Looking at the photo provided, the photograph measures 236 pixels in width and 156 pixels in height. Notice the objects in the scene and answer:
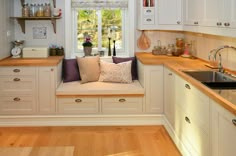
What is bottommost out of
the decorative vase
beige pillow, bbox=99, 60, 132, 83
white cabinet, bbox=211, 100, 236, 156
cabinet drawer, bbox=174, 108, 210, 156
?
cabinet drawer, bbox=174, 108, 210, 156

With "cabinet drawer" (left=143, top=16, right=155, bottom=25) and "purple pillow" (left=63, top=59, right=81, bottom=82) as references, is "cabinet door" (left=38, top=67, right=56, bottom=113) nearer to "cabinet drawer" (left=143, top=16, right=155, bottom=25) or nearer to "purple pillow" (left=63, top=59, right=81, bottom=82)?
"purple pillow" (left=63, top=59, right=81, bottom=82)

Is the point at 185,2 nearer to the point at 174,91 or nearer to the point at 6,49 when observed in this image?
the point at 174,91

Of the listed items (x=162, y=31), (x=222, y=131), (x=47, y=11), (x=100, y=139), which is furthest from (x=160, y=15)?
(x=222, y=131)

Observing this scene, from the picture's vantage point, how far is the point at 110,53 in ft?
18.5

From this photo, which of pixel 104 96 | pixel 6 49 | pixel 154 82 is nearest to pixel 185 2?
pixel 154 82

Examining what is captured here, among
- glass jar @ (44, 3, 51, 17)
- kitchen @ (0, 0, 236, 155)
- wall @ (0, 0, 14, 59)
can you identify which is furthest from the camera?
glass jar @ (44, 3, 51, 17)

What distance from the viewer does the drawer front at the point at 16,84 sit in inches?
186

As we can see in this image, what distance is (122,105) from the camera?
4836mm

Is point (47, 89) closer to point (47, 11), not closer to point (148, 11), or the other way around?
point (47, 11)

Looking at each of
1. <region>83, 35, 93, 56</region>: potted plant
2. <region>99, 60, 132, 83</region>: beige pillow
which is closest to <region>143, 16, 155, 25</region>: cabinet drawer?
<region>99, 60, 132, 83</region>: beige pillow

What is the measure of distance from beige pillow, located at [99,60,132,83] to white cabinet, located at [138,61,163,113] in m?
0.29

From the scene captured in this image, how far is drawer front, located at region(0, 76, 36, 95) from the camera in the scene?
4719mm

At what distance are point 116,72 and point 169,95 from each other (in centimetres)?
95

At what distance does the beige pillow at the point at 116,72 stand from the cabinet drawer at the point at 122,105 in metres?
0.36
